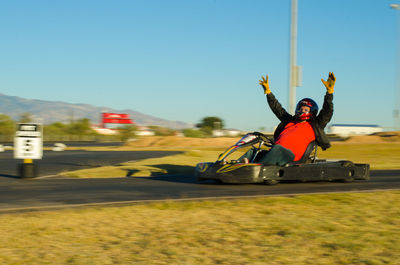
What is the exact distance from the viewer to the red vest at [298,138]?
9.53 m

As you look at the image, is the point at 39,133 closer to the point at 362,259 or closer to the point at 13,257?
the point at 13,257

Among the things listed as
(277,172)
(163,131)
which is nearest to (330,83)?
(277,172)

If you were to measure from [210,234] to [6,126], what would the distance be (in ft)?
281

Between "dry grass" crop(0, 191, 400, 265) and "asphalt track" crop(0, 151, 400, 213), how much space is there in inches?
29.7

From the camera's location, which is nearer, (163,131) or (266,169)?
(266,169)

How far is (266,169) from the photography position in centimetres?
886

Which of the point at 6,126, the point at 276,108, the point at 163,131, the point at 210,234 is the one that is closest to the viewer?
the point at 210,234

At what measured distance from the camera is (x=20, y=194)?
782 centimetres

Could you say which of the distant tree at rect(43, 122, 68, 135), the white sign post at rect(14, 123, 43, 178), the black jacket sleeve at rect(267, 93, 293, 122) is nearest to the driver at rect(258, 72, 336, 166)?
the black jacket sleeve at rect(267, 93, 293, 122)

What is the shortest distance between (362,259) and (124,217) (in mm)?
2975

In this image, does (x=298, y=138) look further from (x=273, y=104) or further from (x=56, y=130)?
(x=56, y=130)

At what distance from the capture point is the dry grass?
13.0ft

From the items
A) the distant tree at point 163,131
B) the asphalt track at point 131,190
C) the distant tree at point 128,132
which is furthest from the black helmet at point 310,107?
the distant tree at point 163,131

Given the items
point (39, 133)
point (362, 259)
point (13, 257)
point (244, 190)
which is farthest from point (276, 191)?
point (39, 133)
